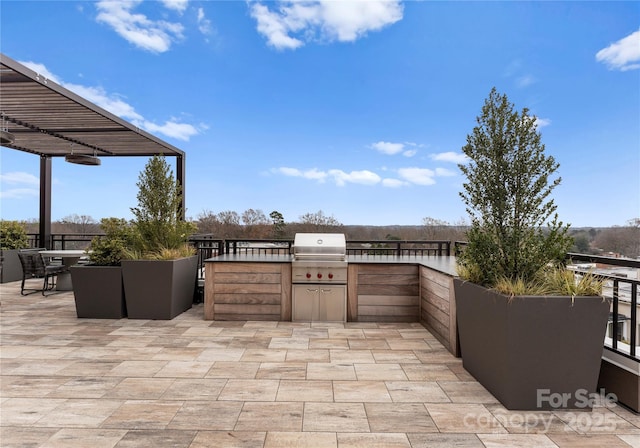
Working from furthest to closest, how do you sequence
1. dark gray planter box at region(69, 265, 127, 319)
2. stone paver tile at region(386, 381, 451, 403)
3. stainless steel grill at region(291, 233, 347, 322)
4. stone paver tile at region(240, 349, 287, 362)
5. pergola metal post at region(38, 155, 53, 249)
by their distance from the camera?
pergola metal post at region(38, 155, 53, 249)
dark gray planter box at region(69, 265, 127, 319)
stainless steel grill at region(291, 233, 347, 322)
stone paver tile at region(240, 349, 287, 362)
stone paver tile at region(386, 381, 451, 403)

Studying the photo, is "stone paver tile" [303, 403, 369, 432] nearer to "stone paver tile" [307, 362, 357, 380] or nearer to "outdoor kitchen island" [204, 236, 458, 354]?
"stone paver tile" [307, 362, 357, 380]

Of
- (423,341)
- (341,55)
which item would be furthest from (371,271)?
(341,55)

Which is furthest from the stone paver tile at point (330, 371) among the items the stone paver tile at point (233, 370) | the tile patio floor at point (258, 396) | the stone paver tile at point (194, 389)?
the stone paver tile at point (194, 389)

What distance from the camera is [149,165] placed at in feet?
14.9

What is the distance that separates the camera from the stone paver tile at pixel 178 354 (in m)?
2.91

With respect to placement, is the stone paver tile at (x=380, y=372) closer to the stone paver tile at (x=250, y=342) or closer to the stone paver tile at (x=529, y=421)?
the stone paver tile at (x=529, y=421)

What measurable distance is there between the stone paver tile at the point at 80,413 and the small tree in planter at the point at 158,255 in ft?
6.79

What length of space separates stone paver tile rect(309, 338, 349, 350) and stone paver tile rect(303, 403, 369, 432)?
3.65 feet

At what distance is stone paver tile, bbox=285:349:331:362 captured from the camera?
292 centimetres

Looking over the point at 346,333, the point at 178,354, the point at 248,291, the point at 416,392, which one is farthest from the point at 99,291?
the point at 416,392

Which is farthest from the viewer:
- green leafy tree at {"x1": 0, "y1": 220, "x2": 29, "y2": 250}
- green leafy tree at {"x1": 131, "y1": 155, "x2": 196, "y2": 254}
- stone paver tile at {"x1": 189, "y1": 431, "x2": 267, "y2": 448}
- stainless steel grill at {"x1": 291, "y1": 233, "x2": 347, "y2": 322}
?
green leafy tree at {"x1": 0, "y1": 220, "x2": 29, "y2": 250}

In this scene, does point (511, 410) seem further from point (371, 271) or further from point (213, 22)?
point (213, 22)

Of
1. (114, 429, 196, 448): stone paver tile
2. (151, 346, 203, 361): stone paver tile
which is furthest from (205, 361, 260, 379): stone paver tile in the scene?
(114, 429, 196, 448): stone paver tile

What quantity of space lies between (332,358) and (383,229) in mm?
3768
